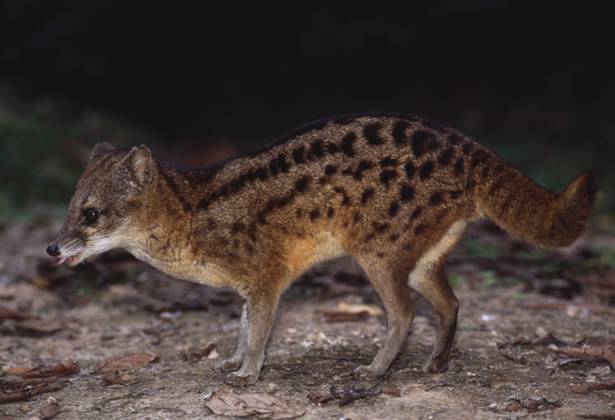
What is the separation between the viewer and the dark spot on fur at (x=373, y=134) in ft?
18.2

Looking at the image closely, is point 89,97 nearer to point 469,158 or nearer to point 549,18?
point 549,18

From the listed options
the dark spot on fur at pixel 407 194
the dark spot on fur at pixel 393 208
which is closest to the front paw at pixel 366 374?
the dark spot on fur at pixel 393 208

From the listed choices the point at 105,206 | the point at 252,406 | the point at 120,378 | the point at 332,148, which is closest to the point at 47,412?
the point at 120,378

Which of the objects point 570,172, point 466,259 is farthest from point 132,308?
point 570,172

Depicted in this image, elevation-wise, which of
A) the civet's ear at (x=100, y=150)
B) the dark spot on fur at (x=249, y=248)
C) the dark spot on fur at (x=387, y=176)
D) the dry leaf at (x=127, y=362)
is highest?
the civet's ear at (x=100, y=150)

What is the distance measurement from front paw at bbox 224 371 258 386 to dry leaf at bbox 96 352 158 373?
73cm

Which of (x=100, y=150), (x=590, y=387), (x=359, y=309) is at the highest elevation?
(x=100, y=150)

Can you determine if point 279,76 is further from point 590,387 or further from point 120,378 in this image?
point 590,387

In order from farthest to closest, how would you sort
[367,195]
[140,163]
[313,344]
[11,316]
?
1. [11,316]
2. [313,344]
3. [140,163]
4. [367,195]

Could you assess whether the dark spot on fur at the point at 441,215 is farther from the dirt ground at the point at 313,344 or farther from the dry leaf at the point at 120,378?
the dry leaf at the point at 120,378

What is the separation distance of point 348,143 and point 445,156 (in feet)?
2.08


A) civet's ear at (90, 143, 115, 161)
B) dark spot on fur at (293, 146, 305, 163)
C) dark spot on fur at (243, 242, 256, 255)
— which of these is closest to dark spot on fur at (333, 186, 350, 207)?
dark spot on fur at (293, 146, 305, 163)

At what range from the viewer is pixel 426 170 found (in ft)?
17.7

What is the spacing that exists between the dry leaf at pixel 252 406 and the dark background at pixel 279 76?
8649 mm
